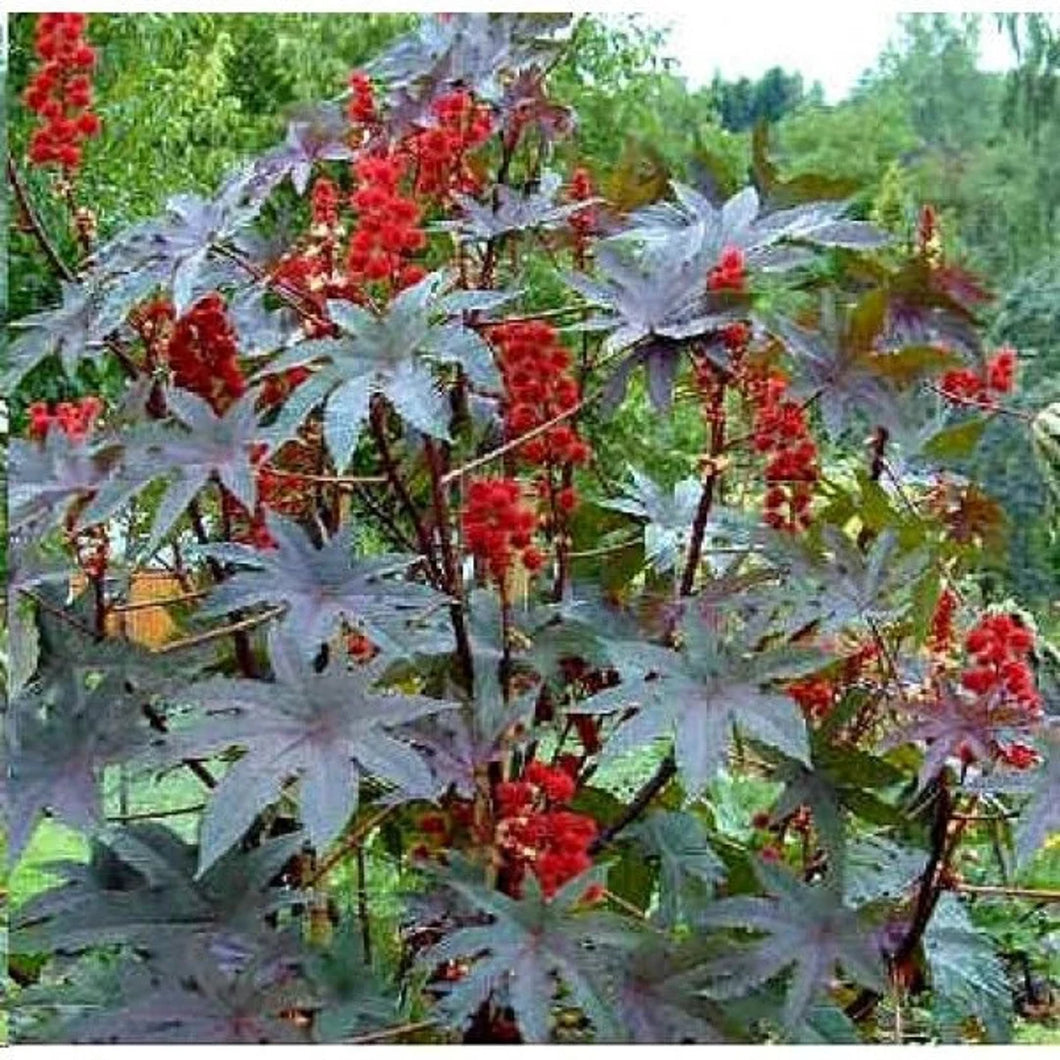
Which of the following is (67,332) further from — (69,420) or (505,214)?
(505,214)

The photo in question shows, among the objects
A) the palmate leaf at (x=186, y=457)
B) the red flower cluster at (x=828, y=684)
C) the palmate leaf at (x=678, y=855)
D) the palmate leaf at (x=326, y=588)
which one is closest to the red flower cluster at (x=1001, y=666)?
the red flower cluster at (x=828, y=684)

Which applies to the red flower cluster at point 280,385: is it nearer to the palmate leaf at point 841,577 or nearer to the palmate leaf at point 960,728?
the palmate leaf at point 841,577

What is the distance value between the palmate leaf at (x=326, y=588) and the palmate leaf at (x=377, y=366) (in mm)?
59

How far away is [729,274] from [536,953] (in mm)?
379

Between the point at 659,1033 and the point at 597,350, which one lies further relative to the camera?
the point at 597,350

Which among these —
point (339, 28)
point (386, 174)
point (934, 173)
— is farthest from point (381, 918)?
point (934, 173)

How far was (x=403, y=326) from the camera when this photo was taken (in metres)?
0.93

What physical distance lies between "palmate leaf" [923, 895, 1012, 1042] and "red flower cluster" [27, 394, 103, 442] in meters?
0.62

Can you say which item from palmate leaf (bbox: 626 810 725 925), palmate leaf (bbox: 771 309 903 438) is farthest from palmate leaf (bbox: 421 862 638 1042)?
palmate leaf (bbox: 771 309 903 438)

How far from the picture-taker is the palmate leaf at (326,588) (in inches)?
36.4

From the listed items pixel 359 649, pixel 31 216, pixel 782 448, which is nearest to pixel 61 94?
pixel 31 216

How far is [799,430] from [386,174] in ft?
0.99

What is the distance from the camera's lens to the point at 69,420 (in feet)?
3.40

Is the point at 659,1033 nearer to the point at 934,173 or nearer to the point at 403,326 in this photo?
the point at 403,326
